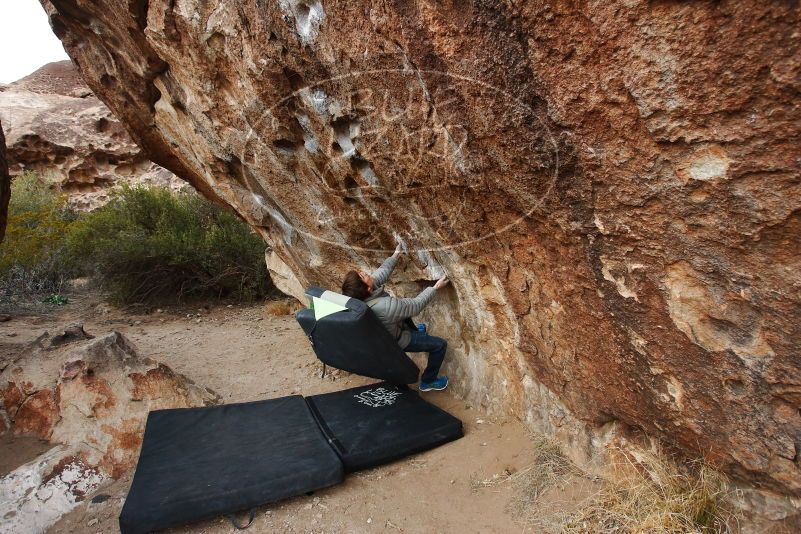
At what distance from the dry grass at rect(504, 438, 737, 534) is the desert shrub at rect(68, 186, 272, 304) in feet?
→ 19.3

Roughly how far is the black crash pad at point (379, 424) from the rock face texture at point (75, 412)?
1103 mm

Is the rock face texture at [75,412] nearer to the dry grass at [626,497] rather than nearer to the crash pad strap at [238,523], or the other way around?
the crash pad strap at [238,523]

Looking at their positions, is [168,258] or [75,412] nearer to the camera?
[75,412]

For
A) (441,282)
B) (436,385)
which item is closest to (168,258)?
(436,385)

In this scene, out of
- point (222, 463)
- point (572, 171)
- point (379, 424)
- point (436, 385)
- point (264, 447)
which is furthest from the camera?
point (436, 385)

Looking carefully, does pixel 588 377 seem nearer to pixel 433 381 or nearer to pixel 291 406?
pixel 433 381

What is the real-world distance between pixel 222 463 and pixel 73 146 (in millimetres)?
11508

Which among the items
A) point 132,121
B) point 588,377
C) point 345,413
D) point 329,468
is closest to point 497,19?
point 588,377

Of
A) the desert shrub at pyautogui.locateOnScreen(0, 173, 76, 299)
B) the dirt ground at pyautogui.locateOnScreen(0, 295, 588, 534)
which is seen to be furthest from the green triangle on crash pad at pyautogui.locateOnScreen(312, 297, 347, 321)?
the desert shrub at pyautogui.locateOnScreen(0, 173, 76, 299)

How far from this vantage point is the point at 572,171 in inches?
68.0

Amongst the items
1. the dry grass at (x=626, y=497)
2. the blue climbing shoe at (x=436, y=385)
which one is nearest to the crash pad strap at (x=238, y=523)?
the dry grass at (x=626, y=497)

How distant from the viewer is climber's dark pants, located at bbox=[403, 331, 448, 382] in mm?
3375

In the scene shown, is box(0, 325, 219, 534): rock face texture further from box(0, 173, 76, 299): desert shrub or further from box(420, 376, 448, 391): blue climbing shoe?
box(0, 173, 76, 299): desert shrub

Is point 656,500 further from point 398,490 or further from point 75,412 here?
point 75,412
